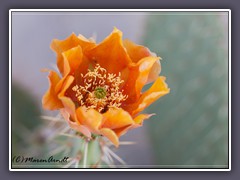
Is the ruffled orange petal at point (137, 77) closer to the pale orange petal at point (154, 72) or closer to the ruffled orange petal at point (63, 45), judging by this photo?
the pale orange petal at point (154, 72)

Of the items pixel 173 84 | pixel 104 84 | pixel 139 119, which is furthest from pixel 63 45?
pixel 173 84

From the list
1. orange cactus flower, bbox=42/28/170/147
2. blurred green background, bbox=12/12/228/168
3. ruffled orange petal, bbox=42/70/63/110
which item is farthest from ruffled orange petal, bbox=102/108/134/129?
blurred green background, bbox=12/12/228/168

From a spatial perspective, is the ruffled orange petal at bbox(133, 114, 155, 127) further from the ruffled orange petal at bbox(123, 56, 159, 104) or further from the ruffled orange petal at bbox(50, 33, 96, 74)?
the ruffled orange petal at bbox(50, 33, 96, 74)

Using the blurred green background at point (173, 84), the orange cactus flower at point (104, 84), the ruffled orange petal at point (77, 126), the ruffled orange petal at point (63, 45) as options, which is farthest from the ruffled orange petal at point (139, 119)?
the blurred green background at point (173, 84)

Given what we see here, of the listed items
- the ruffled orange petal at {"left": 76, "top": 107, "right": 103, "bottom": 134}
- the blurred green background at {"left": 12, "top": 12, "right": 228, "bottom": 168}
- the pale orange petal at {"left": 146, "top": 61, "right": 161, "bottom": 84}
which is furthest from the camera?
the blurred green background at {"left": 12, "top": 12, "right": 228, "bottom": 168}

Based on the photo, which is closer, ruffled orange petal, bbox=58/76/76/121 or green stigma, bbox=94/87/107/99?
ruffled orange petal, bbox=58/76/76/121

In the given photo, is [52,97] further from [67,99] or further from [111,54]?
[111,54]

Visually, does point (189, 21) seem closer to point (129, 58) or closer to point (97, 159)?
point (129, 58)
